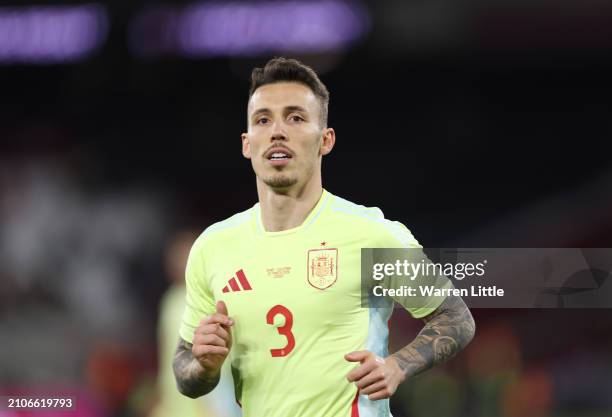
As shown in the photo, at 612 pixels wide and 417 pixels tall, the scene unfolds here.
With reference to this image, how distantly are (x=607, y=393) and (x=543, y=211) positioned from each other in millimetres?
1653

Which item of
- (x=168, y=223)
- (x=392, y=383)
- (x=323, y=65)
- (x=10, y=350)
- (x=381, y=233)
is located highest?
(x=323, y=65)

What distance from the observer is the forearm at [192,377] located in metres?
2.88

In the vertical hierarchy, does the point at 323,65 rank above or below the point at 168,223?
above

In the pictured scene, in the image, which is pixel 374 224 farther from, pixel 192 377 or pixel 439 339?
pixel 192 377

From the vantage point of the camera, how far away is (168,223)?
25.6ft

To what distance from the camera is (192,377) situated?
2904 millimetres

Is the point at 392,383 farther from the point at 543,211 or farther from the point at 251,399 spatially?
the point at 543,211

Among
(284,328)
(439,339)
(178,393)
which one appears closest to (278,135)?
(284,328)

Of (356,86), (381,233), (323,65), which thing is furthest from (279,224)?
(356,86)

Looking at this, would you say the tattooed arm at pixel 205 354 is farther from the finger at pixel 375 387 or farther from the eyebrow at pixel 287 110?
the eyebrow at pixel 287 110

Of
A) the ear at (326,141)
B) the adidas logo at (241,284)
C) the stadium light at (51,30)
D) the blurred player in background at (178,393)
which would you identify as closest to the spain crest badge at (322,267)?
the adidas logo at (241,284)

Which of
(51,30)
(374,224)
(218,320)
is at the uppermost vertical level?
(51,30)

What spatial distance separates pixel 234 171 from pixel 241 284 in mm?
5034

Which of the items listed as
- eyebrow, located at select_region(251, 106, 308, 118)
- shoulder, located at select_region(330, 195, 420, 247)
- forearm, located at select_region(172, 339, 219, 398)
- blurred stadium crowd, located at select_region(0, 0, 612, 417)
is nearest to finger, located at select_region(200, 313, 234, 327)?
forearm, located at select_region(172, 339, 219, 398)
